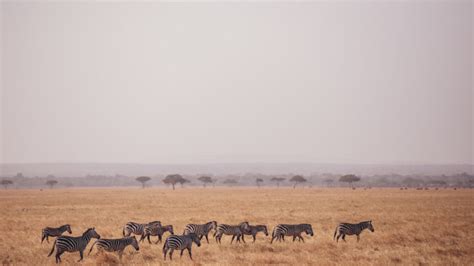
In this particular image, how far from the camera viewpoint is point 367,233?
25422mm

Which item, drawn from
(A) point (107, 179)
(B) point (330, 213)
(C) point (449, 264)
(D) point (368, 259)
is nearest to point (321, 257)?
(D) point (368, 259)

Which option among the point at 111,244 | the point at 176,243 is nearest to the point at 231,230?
the point at 176,243

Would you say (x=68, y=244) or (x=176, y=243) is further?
(x=176, y=243)

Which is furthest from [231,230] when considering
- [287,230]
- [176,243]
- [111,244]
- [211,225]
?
[111,244]

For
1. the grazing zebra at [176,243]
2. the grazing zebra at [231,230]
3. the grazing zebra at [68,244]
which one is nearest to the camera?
the grazing zebra at [68,244]

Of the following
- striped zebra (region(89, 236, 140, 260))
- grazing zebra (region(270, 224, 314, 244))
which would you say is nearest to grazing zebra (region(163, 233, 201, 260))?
striped zebra (region(89, 236, 140, 260))

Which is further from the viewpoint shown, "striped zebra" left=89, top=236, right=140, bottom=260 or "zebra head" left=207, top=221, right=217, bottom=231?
"zebra head" left=207, top=221, right=217, bottom=231

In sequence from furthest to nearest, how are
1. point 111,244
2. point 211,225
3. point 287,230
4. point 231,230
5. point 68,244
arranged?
point 211,225 → point 287,230 → point 231,230 → point 111,244 → point 68,244

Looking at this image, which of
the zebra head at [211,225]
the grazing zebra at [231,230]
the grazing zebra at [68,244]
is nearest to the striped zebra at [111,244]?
the grazing zebra at [68,244]

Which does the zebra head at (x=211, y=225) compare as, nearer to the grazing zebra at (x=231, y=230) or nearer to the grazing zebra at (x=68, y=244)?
the grazing zebra at (x=231, y=230)

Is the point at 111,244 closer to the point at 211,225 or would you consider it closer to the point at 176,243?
the point at 176,243

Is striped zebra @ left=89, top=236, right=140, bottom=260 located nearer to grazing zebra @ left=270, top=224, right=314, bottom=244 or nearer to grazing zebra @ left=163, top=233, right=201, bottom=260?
grazing zebra @ left=163, top=233, right=201, bottom=260

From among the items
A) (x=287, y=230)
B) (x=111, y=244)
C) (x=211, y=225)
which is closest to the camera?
(x=111, y=244)

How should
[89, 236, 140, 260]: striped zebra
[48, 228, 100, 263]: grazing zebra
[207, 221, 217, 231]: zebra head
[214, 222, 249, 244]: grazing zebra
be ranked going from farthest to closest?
1. [207, 221, 217, 231]: zebra head
2. [214, 222, 249, 244]: grazing zebra
3. [89, 236, 140, 260]: striped zebra
4. [48, 228, 100, 263]: grazing zebra
